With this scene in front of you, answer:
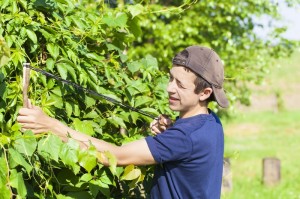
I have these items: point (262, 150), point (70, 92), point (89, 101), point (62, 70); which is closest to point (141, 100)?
point (89, 101)

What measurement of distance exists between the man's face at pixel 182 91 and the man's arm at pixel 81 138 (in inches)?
10.7

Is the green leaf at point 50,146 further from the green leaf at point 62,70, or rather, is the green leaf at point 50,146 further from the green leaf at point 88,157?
the green leaf at point 62,70

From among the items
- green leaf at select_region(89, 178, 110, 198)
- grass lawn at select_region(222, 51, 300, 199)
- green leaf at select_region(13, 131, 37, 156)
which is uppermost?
green leaf at select_region(13, 131, 37, 156)

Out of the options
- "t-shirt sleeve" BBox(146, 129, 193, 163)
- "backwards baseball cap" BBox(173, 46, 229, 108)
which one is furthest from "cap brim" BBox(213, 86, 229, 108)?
"t-shirt sleeve" BBox(146, 129, 193, 163)

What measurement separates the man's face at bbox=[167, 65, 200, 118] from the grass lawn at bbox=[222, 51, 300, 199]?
1205mm

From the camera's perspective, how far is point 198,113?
9.99 ft

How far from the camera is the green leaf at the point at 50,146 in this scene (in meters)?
2.79

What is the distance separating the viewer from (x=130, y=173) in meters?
3.01

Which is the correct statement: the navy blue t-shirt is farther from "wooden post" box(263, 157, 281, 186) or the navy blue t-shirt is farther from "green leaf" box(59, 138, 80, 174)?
"wooden post" box(263, 157, 281, 186)

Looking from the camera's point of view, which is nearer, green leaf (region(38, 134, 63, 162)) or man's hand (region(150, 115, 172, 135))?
green leaf (region(38, 134, 63, 162))

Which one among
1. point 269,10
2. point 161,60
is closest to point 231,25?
point 269,10

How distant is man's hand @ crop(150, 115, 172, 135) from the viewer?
3.38 meters

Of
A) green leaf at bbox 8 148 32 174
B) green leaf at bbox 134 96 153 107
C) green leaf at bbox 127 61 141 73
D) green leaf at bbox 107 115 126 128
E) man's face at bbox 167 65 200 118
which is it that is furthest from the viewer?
green leaf at bbox 127 61 141 73

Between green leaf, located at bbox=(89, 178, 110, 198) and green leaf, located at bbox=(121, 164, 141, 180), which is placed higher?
green leaf, located at bbox=(121, 164, 141, 180)
